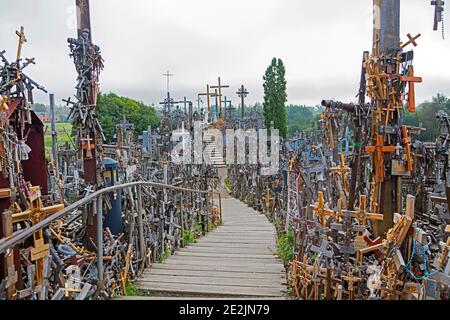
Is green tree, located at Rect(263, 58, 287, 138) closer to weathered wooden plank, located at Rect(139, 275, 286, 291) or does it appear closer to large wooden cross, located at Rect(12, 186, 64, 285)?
weathered wooden plank, located at Rect(139, 275, 286, 291)

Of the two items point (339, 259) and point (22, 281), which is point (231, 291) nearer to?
point (339, 259)

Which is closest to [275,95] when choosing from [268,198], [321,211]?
[268,198]

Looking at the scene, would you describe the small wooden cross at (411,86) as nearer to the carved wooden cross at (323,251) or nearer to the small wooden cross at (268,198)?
the carved wooden cross at (323,251)

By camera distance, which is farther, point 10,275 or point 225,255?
point 225,255

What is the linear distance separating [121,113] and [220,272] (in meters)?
15.0

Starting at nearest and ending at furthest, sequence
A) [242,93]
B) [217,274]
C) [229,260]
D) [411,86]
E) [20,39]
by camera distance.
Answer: [20,39]
[217,274]
[411,86]
[229,260]
[242,93]

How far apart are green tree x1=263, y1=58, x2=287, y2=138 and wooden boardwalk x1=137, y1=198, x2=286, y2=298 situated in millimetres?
16765

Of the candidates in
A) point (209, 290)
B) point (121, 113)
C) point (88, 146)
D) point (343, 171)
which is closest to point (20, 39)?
point (88, 146)

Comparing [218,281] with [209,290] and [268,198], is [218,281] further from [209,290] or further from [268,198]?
[268,198]

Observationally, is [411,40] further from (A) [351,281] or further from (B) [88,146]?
(B) [88,146]

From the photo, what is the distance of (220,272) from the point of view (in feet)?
12.0

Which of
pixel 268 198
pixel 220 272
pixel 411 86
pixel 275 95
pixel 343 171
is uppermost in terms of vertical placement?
pixel 275 95

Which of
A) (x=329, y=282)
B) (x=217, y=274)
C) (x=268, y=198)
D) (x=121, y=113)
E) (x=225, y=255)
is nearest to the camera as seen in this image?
(x=329, y=282)

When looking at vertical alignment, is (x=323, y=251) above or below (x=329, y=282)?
above
